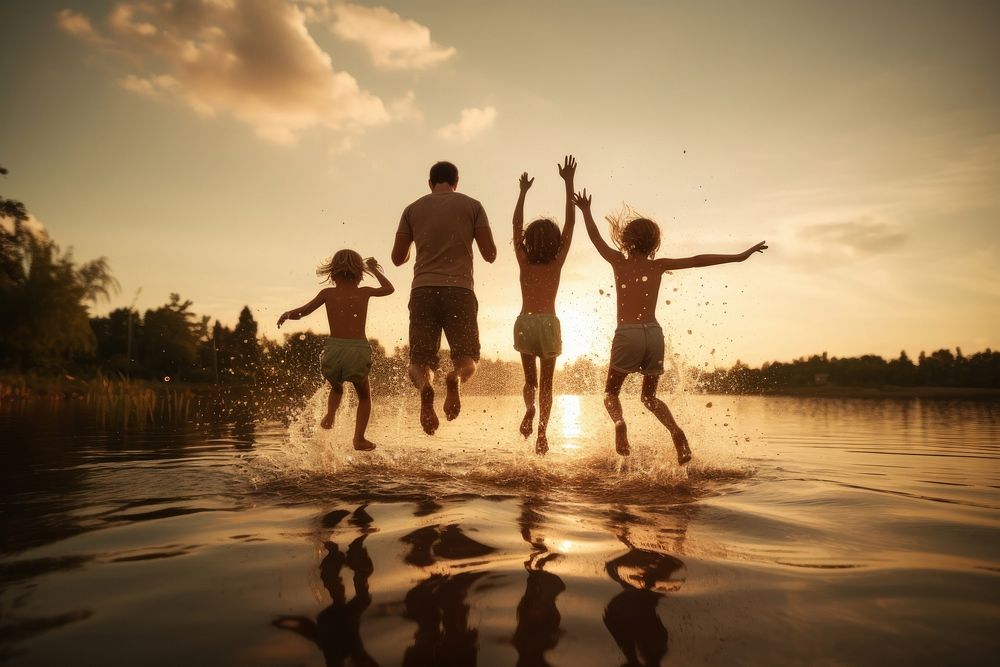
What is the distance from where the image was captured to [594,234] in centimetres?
646

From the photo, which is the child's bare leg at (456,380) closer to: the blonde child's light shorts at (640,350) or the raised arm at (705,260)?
the blonde child's light shorts at (640,350)

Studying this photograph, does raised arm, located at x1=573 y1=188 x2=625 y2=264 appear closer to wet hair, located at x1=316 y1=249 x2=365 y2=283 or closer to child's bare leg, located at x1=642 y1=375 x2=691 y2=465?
child's bare leg, located at x1=642 y1=375 x2=691 y2=465

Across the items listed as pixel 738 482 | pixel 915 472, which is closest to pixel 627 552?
pixel 738 482

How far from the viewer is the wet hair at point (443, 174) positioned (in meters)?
6.29

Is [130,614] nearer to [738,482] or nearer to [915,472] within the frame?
[738,482]

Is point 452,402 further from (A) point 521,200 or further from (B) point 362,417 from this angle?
(A) point 521,200

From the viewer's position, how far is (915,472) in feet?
20.5

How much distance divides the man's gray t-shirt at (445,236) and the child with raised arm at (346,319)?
110 cm

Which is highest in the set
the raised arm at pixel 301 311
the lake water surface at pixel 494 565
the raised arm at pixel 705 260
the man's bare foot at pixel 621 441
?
the raised arm at pixel 705 260

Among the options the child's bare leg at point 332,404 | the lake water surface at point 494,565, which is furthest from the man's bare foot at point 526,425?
the child's bare leg at point 332,404

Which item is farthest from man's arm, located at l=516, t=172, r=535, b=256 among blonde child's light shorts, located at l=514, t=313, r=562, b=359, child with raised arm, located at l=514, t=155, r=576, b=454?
blonde child's light shorts, located at l=514, t=313, r=562, b=359

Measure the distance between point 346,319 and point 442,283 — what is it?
182 centimetres

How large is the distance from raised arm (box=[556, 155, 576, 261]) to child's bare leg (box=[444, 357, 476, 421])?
1.85 m

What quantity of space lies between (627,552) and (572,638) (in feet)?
3.62
